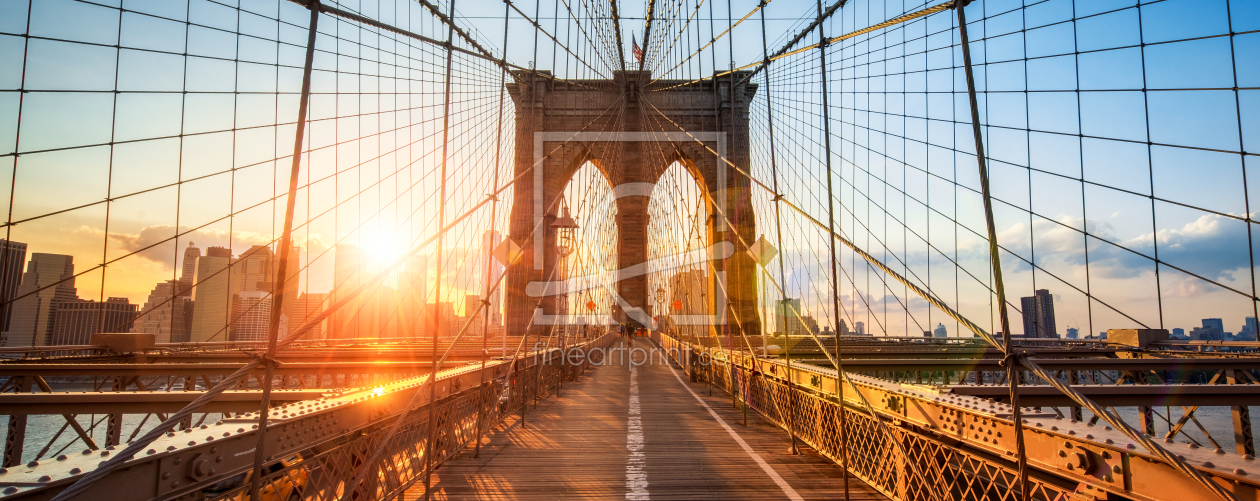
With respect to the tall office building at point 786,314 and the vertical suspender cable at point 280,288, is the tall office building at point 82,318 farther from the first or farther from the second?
the tall office building at point 786,314

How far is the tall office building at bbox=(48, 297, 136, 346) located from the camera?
12.3 m

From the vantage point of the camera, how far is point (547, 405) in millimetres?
10156

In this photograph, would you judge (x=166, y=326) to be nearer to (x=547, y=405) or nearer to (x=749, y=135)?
(x=547, y=405)

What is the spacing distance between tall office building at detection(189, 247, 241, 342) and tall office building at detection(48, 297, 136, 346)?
137 cm

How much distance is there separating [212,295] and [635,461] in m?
12.8

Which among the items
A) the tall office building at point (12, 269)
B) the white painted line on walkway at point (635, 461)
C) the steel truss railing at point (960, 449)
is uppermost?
the tall office building at point (12, 269)

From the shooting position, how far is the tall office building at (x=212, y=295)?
11.5 meters

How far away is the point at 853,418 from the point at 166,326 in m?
19.5

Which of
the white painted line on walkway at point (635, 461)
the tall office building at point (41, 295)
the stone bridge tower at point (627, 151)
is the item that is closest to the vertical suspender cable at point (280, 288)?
the white painted line on walkway at point (635, 461)

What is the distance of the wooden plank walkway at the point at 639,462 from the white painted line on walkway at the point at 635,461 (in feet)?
0.03

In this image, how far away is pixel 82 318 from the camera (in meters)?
13.3

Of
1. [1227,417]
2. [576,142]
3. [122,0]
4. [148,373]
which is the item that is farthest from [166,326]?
[1227,417]

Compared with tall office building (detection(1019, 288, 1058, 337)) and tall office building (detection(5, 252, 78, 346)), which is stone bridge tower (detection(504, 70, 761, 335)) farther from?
tall office building (detection(5, 252, 78, 346))

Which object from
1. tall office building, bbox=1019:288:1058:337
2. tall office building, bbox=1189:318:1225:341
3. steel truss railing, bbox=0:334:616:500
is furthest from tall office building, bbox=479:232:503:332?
tall office building, bbox=1189:318:1225:341
